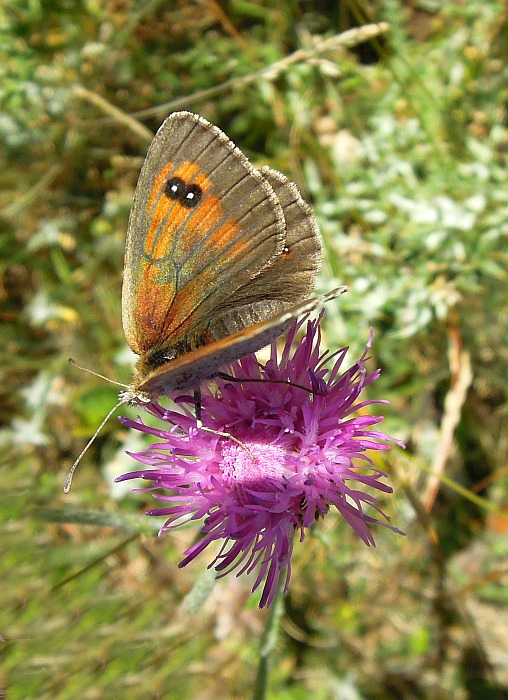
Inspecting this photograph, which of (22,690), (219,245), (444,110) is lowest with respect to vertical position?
(22,690)

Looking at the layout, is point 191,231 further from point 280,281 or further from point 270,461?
point 270,461

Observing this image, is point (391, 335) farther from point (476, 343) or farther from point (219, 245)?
point (219, 245)

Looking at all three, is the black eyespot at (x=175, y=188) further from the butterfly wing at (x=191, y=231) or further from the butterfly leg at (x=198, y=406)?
the butterfly leg at (x=198, y=406)

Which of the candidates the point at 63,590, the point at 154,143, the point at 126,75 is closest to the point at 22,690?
the point at 63,590

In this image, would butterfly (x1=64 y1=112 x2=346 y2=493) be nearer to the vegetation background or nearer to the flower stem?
the flower stem

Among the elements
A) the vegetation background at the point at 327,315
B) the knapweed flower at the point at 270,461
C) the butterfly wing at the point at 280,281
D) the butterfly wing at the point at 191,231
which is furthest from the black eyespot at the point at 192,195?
the vegetation background at the point at 327,315

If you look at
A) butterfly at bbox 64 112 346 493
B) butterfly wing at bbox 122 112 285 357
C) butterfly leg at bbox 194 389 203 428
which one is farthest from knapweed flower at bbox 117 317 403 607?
butterfly wing at bbox 122 112 285 357
